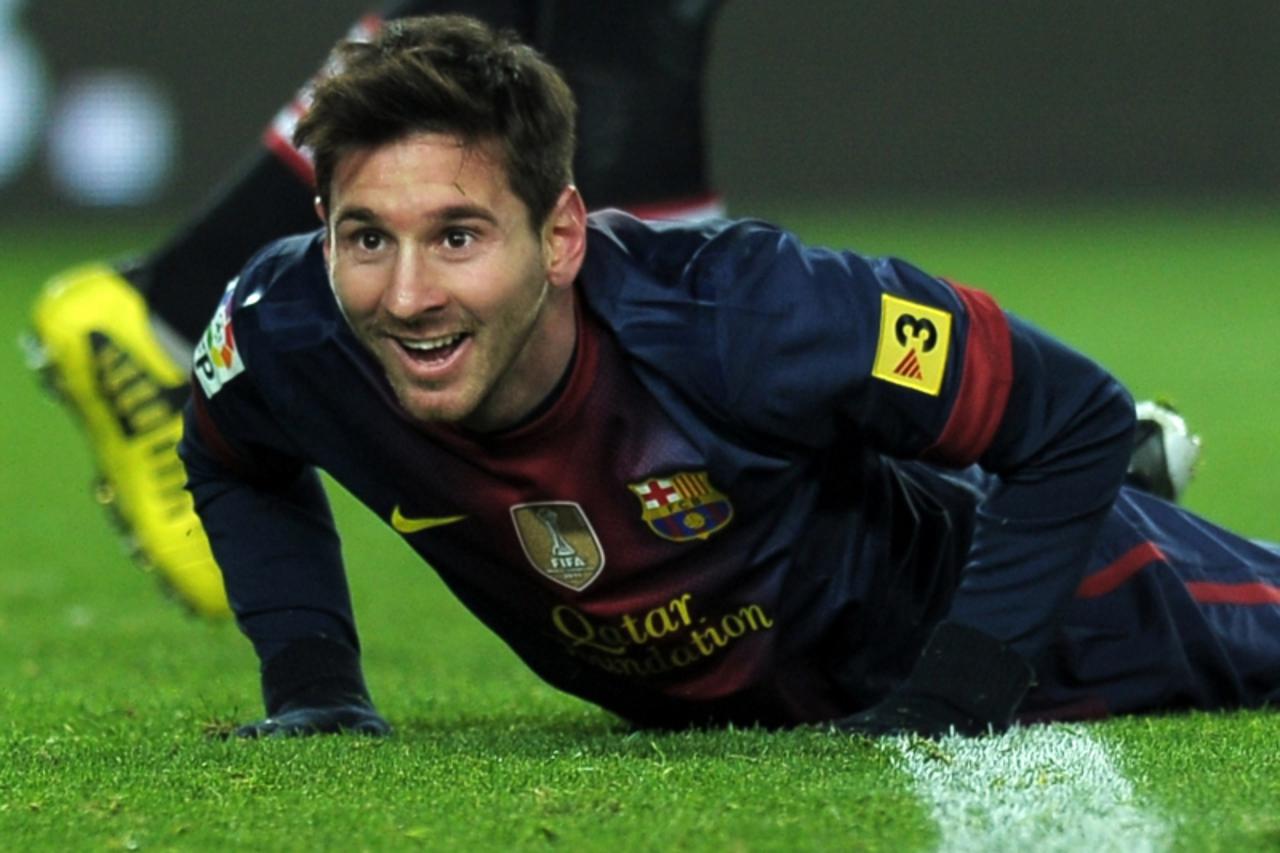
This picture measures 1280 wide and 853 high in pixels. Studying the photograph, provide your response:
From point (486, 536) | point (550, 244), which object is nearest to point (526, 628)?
point (486, 536)

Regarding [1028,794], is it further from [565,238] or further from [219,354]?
[219,354]

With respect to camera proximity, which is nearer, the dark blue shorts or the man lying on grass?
the man lying on grass

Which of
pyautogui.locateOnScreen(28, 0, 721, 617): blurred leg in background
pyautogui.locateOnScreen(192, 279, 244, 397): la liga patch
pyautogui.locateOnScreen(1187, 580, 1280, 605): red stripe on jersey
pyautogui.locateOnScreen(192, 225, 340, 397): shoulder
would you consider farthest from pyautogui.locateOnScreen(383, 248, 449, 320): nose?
pyautogui.locateOnScreen(28, 0, 721, 617): blurred leg in background

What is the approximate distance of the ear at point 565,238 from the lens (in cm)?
307

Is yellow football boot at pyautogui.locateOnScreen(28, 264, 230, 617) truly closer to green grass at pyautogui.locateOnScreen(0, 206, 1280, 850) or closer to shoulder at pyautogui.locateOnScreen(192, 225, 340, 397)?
green grass at pyautogui.locateOnScreen(0, 206, 1280, 850)

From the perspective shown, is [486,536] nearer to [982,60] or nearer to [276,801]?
[276,801]

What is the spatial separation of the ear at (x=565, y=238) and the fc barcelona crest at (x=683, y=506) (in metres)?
0.30

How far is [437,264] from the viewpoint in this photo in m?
2.96

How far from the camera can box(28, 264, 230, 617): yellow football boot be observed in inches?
197

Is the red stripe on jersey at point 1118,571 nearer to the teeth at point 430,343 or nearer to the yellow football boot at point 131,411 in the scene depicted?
the teeth at point 430,343

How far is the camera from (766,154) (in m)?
16.4

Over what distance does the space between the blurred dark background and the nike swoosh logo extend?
1138 centimetres

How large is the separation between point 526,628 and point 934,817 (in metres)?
0.98

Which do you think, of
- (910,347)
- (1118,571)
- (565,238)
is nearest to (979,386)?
(910,347)
